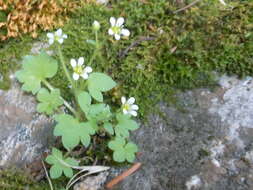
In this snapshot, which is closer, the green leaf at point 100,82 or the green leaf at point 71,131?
the green leaf at point 71,131

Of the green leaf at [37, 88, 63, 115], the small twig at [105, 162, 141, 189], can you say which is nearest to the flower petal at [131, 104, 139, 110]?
the small twig at [105, 162, 141, 189]

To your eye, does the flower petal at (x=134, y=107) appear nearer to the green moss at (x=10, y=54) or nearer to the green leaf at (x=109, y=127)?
the green leaf at (x=109, y=127)

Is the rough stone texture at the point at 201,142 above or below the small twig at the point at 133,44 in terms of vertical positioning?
below

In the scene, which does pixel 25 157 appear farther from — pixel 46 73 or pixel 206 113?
pixel 206 113

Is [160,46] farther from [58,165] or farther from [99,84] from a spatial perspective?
[58,165]

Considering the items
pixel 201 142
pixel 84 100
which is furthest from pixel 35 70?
pixel 201 142

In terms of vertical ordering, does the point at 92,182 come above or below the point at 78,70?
below

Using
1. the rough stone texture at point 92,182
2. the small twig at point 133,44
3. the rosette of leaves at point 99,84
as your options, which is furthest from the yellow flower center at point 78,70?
the rough stone texture at point 92,182

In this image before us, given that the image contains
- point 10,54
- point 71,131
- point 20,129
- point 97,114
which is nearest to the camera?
point 71,131
